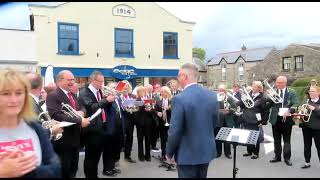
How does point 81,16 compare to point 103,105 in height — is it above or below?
above

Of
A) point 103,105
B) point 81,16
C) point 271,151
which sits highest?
point 81,16

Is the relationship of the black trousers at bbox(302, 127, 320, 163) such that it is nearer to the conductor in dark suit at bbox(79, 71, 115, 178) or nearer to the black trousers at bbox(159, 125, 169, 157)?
the black trousers at bbox(159, 125, 169, 157)

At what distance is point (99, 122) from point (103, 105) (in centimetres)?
33

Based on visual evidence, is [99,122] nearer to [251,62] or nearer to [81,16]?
[81,16]

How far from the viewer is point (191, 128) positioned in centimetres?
450

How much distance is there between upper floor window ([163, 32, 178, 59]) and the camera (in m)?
23.7

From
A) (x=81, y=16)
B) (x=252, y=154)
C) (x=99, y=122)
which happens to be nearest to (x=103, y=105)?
(x=99, y=122)

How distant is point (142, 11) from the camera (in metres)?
23.0

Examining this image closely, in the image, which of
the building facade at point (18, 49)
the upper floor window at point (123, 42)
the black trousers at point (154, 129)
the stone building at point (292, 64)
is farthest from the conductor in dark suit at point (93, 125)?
the stone building at point (292, 64)

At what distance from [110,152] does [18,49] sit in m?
13.6

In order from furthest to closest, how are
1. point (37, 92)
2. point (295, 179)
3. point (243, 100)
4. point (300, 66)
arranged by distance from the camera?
point (300, 66), point (243, 100), point (295, 179), point (37, 92)

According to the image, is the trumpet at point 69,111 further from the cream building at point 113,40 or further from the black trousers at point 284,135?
the cream building at point 113,40

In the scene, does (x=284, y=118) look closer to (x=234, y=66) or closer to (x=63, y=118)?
(x=63, y=118)

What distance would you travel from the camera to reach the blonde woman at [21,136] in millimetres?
2400
